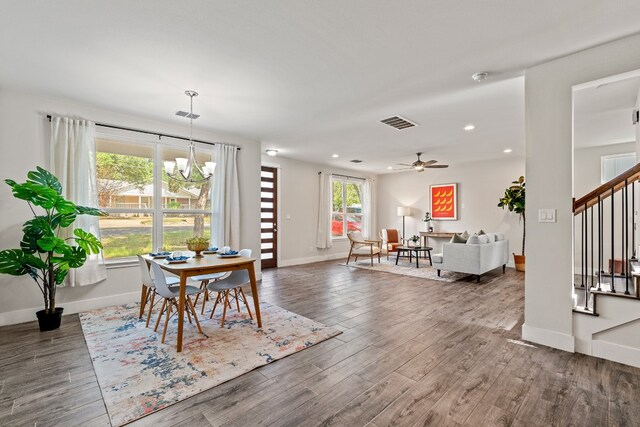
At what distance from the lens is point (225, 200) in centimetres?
511

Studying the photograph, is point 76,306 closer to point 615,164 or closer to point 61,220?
point 61,220

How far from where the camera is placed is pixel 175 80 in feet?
10.3

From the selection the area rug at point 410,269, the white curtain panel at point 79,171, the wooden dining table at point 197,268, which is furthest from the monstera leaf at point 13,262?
the area rug at point 410,269

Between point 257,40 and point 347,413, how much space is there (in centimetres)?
278

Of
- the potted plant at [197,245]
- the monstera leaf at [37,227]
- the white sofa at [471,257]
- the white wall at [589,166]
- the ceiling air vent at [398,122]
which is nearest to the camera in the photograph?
the monstera leaf at [37,227]

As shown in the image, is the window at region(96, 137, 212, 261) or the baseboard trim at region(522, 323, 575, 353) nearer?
the baseboard trim at region(522, 323, 575, 353)

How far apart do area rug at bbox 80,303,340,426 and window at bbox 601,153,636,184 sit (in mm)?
6448

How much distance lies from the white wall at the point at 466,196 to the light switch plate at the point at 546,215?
16.3ft

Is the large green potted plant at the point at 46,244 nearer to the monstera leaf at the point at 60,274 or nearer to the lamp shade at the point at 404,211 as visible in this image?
the monstera leaf at the point at 60,274

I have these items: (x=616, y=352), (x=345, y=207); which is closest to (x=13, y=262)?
(x=616, y=352)

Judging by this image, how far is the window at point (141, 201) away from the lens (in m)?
4.20

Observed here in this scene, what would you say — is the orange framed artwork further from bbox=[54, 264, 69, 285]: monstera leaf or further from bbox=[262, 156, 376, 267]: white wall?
bbox=[54, 264, 69, 285]: monstera leaf

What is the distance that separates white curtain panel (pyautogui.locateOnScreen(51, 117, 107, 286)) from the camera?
3672 mm

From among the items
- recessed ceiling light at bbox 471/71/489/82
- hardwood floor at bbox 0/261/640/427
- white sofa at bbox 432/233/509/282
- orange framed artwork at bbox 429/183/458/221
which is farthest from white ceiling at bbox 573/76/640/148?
orange framed artwork at bbox 429/183/458/221
